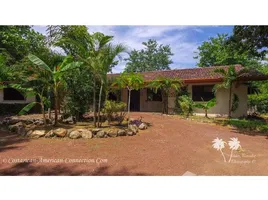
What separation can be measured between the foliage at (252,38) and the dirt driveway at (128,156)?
5.43 meters

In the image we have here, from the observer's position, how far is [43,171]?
4.71 metres

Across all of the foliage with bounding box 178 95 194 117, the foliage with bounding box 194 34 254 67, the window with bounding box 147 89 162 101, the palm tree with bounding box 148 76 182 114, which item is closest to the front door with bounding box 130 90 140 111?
the window with bounding box 147 89 162 101

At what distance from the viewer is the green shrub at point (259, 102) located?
707 inches

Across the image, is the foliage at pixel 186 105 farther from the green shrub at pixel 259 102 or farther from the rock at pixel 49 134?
the rock at pixel 49 134

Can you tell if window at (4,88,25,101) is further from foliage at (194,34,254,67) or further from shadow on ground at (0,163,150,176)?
foliage at (194,34,254,67)

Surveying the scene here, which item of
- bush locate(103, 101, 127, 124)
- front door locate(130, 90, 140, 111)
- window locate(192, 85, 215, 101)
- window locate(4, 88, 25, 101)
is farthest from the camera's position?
front door locate(130, 90, 140, 111)

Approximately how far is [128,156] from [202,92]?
11039 mm

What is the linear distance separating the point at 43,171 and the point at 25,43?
1352 cm

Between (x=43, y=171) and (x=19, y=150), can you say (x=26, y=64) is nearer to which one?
(x=19, y=150)

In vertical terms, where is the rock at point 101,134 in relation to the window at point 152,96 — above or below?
below

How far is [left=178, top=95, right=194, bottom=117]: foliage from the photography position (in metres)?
14.1

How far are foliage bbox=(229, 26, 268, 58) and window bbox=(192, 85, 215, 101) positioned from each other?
13.0ft

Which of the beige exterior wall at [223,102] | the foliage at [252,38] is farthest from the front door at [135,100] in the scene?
the foliage at [252,38]
